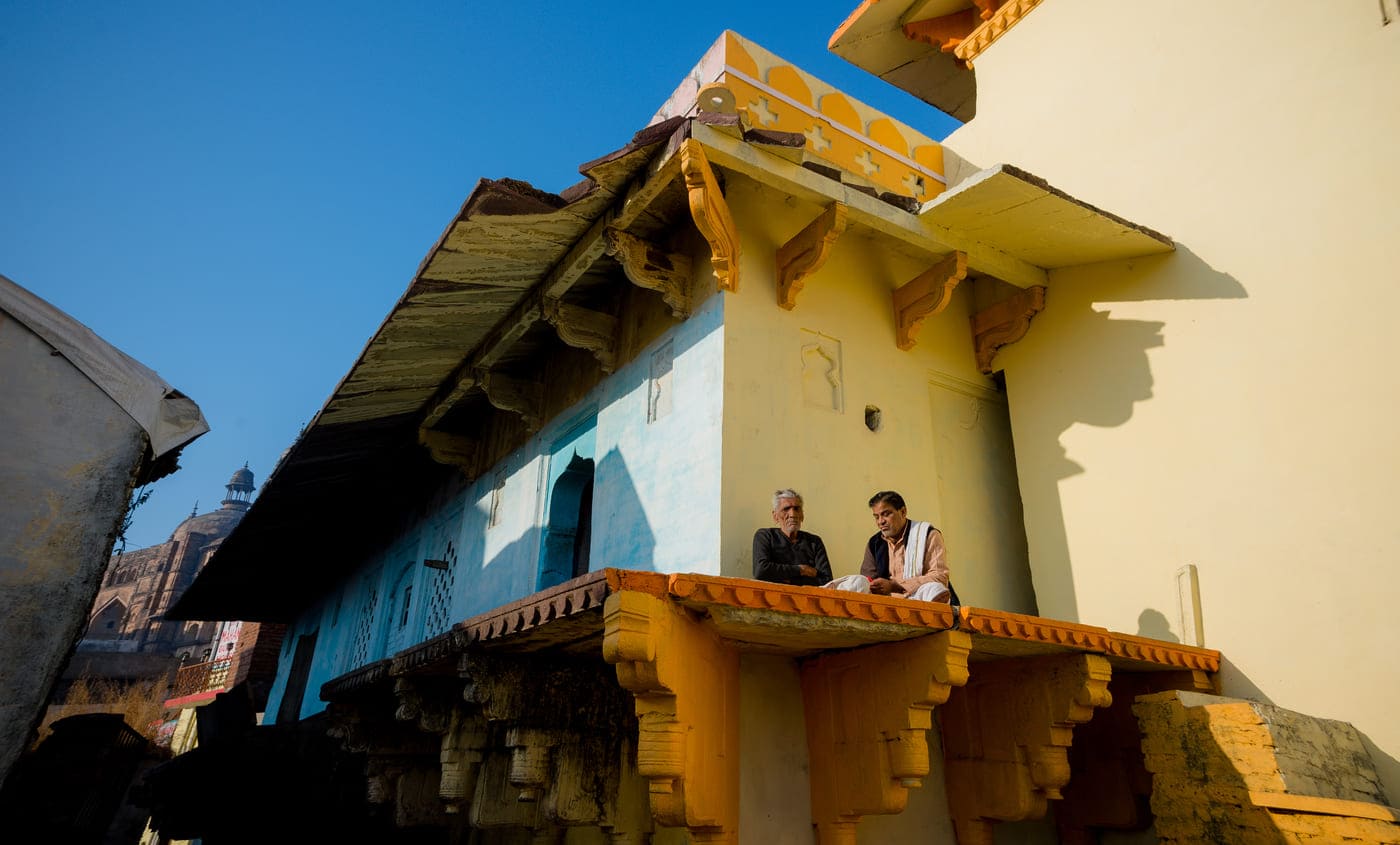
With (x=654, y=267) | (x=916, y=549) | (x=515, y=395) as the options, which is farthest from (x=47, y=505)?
(x=916, y=549)

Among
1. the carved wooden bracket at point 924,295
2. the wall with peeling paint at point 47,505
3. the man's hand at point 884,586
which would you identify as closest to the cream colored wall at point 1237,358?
the carved wooden bracket at point 924,295

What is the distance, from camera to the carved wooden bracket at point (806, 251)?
537 cm

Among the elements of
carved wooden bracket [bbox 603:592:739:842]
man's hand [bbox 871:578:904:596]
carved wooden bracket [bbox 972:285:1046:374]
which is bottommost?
carved wooden bracket [bbox 603:592:739:842]

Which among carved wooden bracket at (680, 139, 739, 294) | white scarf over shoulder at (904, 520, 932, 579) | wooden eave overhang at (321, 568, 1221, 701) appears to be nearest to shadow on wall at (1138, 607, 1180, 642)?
wooden eave overhang at (321, 568, 1221, 701)

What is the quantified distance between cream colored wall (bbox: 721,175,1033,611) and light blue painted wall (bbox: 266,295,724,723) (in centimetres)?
19

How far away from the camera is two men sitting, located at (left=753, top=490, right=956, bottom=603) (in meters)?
4.17

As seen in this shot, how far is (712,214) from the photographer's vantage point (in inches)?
198

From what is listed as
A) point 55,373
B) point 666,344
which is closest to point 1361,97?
point 666,344

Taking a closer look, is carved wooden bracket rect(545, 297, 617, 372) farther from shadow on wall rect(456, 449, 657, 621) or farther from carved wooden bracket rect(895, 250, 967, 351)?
carved wooden bracket rect(895, 250, 967, 351)

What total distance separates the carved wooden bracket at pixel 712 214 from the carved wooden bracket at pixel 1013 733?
9.14 ft

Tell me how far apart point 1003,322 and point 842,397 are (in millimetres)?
1874

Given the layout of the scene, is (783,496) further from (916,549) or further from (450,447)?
(450,447)

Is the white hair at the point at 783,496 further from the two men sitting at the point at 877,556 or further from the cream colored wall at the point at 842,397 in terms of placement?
the cream colored wall at the point at 842,397

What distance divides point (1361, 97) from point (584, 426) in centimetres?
556
